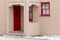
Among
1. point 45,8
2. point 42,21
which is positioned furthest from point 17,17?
point 45,8

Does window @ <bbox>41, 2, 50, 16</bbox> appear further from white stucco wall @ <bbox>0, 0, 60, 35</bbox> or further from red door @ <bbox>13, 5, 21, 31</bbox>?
red door @ <bbox>13, 5, 21, 31</bbox>

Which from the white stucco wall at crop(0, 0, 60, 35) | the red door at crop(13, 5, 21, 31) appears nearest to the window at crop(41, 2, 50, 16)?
the white stucco wall at crop(0, 0, 60, 35)

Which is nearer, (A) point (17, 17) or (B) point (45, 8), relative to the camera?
(B) point (45, 8)

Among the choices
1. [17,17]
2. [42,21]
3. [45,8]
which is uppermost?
[45,8]

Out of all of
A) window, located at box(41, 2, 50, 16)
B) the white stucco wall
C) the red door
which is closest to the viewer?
the white stucco wall

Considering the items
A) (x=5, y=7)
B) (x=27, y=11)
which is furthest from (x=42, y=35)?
(x=5, y=7)

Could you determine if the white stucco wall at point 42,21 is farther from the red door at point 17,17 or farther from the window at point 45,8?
the red door at point 17,17

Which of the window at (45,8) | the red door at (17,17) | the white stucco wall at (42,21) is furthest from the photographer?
the red door at (17,17)

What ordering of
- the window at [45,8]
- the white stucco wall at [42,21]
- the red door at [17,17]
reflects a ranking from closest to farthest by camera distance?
the white stucco wall at [42,21] < the window at [45,8] < the red door at [17,17]

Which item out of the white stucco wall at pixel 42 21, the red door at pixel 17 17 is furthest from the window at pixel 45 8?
the red door at pixel 17 17

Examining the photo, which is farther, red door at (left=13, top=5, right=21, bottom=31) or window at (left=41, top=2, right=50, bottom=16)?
red door at (left=13, top=5, right=21, bottom=31)

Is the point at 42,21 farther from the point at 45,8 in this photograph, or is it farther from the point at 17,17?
the point at 17,17

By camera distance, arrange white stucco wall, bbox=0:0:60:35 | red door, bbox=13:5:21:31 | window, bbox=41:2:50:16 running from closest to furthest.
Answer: white stucco wall, bbox=0:0:60:35 < window, bbox=41:2:50:16 < red door, bbox=13:5:21:31

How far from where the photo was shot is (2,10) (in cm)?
2569
